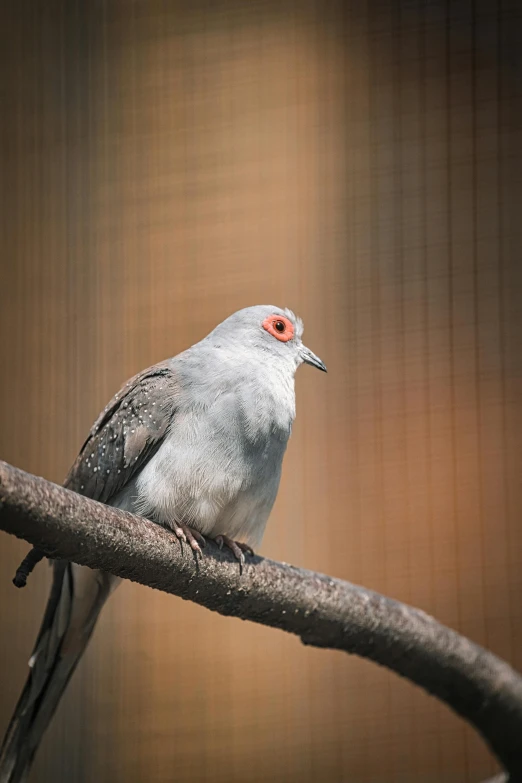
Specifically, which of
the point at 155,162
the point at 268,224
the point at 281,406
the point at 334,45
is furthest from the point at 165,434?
the point at 334,45

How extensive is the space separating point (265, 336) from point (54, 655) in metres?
0.77

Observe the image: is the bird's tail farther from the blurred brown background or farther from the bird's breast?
the blurred brown background

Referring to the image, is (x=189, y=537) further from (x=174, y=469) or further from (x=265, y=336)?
(x=265, y=336)

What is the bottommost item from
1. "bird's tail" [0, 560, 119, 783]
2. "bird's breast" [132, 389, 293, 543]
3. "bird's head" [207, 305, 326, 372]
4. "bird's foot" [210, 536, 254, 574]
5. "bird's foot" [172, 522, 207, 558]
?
"bird's tail" [0, 560, 119, 783]

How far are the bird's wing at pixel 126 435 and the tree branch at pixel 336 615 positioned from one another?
9.2 inches

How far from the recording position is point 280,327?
208 cm

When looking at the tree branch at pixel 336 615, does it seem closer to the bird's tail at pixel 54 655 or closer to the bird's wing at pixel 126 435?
the bird's wing at pixel 126 435

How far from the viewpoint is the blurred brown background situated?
8.00ft

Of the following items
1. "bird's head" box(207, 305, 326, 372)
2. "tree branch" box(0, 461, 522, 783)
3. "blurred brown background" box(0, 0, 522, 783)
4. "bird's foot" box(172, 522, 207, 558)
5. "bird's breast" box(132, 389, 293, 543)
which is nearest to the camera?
"tree branch" box(0, 461, 522, 783)

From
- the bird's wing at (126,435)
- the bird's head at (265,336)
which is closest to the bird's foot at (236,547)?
the bird's wing at (126,435)

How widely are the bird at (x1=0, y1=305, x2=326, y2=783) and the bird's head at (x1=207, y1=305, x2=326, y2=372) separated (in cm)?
2

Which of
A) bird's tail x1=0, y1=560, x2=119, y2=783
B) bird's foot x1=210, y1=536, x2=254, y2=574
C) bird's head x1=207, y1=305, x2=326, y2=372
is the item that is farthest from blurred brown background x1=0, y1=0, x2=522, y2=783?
bird's foot x1=210, y1=536, x2=254, y2=574

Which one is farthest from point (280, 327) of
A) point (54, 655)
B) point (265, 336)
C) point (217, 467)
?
point (54, 655)

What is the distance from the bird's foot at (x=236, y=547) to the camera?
168 cm
